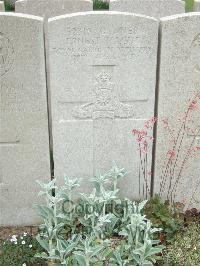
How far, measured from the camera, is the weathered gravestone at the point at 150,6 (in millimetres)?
5730

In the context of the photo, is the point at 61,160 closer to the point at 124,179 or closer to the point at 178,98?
the point at 124,179

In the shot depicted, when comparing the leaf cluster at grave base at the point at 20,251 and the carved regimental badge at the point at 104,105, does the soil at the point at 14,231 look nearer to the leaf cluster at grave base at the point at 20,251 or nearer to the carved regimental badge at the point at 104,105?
the leaf cluster at grave base at the point at 20,251

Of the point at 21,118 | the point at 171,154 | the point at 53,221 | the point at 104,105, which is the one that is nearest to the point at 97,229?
the point at 53,221

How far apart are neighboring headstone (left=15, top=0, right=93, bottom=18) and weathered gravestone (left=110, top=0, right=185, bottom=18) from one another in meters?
0.40

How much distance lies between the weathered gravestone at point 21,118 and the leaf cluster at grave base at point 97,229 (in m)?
0.40

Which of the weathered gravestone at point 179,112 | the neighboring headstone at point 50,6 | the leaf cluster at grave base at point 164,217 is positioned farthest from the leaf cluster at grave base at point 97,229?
the neighboring headstone at point 50,6

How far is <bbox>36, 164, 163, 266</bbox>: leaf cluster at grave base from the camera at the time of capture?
148 inches

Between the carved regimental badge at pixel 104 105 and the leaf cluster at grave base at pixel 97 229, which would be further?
the carved regimental badge at pixel 104 105

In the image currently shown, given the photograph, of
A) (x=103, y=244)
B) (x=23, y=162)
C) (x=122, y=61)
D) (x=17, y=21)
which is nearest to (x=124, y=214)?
(x=103, y=244)

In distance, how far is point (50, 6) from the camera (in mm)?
5641

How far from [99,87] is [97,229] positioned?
1.27 metres

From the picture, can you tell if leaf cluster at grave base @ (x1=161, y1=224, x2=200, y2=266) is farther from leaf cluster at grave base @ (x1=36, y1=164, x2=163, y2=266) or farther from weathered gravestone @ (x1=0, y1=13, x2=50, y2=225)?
weathered gravestone @ (x1=0, y1=13, x2=50, y2=225)

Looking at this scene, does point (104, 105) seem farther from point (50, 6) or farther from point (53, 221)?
point (50, 6)

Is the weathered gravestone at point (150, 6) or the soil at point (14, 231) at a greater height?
the weathered gravestone at point (150, 6)
